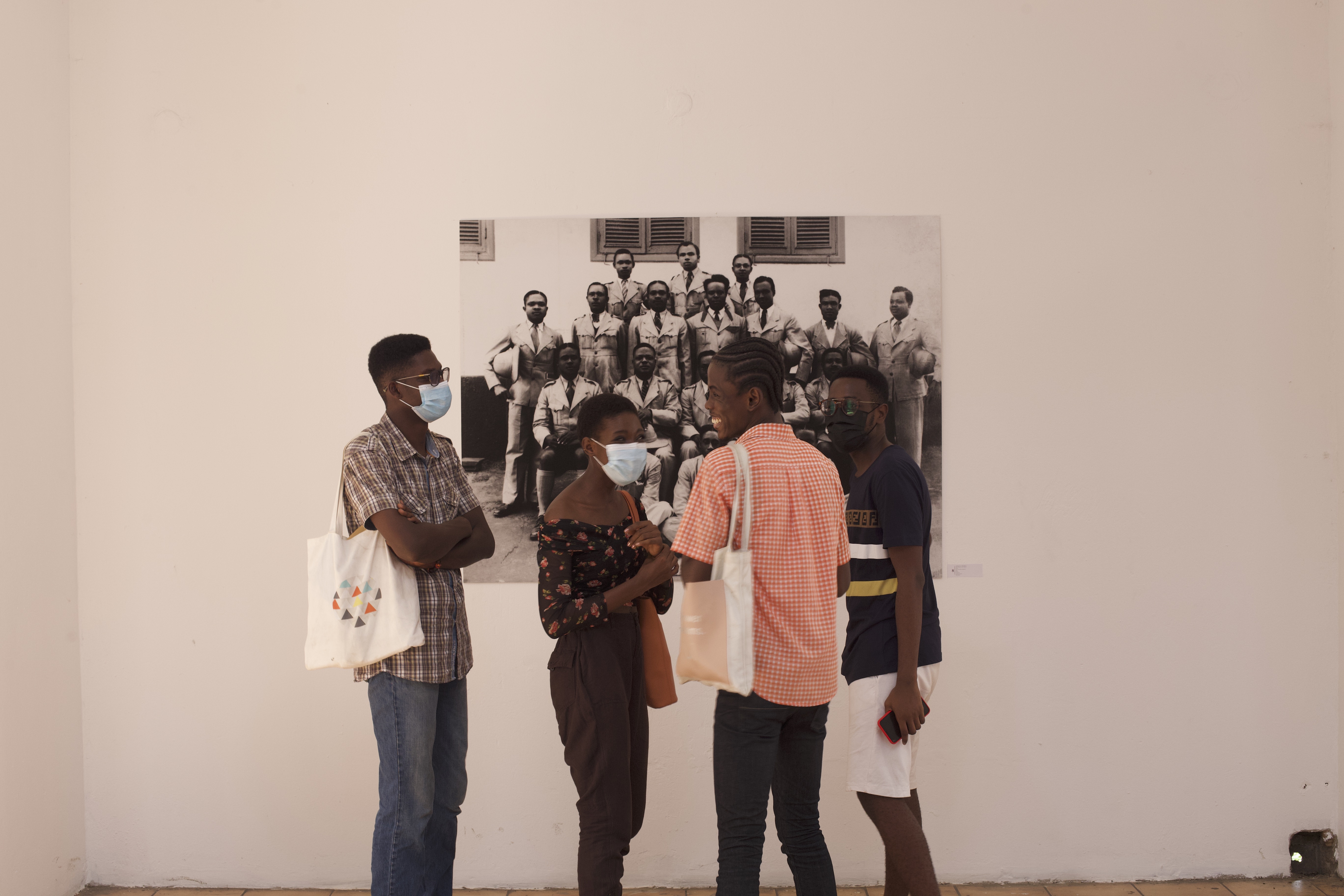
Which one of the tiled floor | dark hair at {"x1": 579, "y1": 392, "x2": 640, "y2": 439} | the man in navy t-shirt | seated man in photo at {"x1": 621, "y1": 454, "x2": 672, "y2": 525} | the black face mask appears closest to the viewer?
the man in navy t-shirt

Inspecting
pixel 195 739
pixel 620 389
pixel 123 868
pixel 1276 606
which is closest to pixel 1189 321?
pixel 1276 606

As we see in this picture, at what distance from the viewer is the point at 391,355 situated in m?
2.59

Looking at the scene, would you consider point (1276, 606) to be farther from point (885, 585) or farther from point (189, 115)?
point (189, 115)

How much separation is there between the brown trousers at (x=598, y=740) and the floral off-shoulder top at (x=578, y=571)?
0.07 meters

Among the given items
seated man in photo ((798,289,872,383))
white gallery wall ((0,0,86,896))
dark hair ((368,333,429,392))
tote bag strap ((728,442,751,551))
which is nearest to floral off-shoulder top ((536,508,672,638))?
tote bag strap ((728,442,751,551))

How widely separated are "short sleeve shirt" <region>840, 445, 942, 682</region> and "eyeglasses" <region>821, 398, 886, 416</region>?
158mm

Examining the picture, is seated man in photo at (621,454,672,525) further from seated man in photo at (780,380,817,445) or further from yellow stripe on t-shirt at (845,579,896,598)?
yellow stripe on t-shirt at (845,579,896,598)

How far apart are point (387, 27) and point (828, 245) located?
192cm

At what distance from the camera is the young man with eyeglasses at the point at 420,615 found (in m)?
2.43

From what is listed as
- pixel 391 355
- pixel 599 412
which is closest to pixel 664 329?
pixel 599 412

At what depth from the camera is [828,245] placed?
3.49m

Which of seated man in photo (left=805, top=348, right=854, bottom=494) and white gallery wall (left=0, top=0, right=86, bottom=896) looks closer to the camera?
white gallery wall (left=0, top=0, right=86, bottom=896)

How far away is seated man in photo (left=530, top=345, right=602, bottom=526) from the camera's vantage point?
11.4 feet

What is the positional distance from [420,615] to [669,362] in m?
1.46
